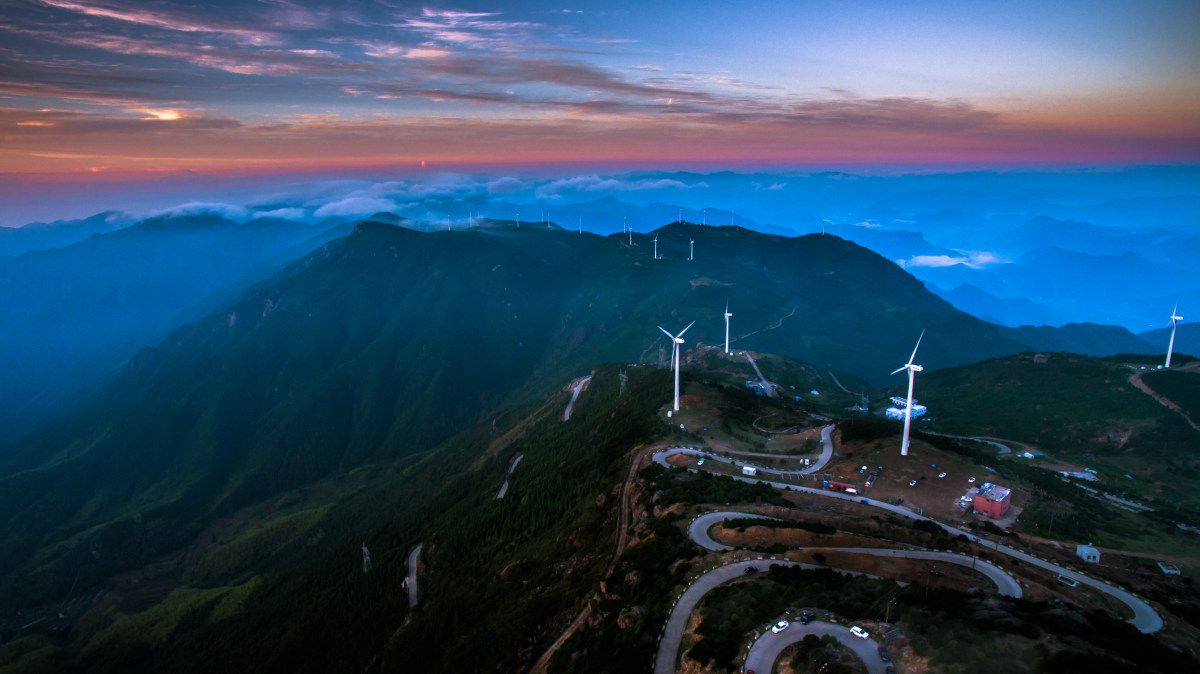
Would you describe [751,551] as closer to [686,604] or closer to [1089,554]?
[686,604]

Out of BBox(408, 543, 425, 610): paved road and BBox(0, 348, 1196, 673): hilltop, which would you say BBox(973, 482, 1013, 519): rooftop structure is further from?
BBox(408, 543, 425, 610): paved road

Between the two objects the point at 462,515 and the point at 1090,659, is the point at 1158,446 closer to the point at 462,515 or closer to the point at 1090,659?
the point at 1090,659

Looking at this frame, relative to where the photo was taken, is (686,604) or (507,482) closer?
(686,604)

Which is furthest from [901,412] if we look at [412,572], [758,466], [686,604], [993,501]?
[686,604]

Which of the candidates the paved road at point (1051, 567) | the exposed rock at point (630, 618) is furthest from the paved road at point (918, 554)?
the exposed rock at point (630, 618)

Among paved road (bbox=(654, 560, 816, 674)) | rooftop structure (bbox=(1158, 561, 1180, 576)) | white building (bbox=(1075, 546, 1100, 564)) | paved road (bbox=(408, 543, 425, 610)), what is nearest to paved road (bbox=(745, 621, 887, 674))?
paved road (bbox=(654, 560, 816, 674))

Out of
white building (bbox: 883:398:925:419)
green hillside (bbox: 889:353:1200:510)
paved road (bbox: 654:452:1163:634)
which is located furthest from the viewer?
white building (bbox: 883:398:925:419)
